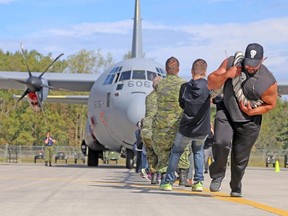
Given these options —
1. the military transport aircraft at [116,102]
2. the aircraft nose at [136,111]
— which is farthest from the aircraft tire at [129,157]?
the aircraft nose at [136,111]

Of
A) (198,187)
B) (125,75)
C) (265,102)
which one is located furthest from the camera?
(125,75)

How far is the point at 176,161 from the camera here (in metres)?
8.93

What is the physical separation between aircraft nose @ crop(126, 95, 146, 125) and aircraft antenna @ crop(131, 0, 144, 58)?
8.88 metres

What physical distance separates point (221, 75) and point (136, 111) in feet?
33.9

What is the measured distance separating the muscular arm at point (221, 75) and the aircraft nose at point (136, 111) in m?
10.1

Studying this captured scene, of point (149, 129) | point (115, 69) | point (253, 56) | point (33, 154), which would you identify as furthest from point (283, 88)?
point (33, 154)

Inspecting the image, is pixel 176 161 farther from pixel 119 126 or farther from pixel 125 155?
pixel 125 155

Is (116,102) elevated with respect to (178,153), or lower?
elevated

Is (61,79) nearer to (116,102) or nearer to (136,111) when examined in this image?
(116,102)

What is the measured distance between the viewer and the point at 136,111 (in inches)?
703

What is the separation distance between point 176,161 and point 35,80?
50.8ft

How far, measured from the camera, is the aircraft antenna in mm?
27614

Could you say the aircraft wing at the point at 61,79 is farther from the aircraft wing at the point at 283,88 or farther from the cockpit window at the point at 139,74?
the aircraft wing at the point at 283,88

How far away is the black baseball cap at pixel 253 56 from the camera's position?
293 inches
